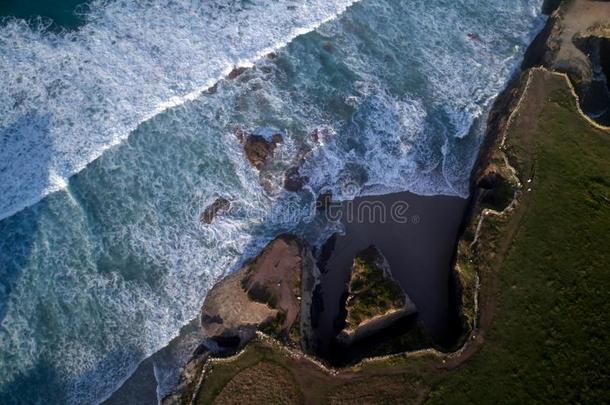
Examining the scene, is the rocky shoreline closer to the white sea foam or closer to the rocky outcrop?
the rocky outcrop

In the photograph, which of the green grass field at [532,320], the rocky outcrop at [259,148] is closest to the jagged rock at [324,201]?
the rocky outcrop at [259,148]

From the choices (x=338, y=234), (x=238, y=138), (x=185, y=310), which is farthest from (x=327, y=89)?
(x=185, y=310)

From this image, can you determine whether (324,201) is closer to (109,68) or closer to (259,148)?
(259,148)

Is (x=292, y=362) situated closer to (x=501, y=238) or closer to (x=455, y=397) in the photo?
(x=455, y=397)

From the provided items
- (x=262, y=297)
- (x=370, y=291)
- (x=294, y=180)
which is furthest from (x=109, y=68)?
(x=370, y=291)

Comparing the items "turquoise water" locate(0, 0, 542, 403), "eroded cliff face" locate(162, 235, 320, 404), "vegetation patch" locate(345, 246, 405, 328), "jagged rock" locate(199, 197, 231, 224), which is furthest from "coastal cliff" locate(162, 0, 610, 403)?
"jagged rock" locate(199, 197, 231, 224)
